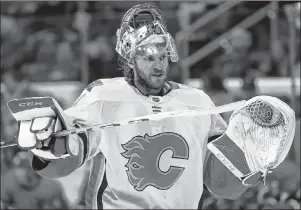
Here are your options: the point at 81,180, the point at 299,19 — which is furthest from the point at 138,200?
the point at 299,19

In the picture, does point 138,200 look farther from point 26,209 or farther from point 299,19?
point 299,19

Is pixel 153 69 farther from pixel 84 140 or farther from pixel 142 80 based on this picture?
pixel 84 140

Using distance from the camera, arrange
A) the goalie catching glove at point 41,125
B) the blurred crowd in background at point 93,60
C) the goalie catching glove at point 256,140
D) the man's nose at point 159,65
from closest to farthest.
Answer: the goalie catching glove at point 41,125 → the goalie catching glove at point 256,140 → the man's nose at point 159,65 → the blurred crowd in background at point 93,60

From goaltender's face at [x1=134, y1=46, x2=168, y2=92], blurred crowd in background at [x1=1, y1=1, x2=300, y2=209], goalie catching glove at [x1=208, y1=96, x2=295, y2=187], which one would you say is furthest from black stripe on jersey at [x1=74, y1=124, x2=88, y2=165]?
blurred crowd in background at [x1=1, y1=1, x2=300, y2=209]

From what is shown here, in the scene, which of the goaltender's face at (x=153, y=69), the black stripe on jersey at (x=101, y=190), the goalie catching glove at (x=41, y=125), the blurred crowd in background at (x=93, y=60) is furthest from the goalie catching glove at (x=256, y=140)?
the blurred crowd in background at (x=93, y=60)

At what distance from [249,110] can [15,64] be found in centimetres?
252

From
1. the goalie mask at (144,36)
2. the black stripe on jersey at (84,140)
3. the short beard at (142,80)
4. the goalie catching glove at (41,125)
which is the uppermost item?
the goalie mask at (144,36)

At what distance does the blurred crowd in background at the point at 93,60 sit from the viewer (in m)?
3.97

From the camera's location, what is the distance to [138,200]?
7.61ft

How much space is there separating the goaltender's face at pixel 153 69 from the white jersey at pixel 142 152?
63mm

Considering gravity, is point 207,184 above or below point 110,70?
below

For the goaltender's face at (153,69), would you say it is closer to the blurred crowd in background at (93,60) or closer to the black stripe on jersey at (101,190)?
the black stripe on jersey at (101,190)

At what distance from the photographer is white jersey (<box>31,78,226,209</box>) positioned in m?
2.32

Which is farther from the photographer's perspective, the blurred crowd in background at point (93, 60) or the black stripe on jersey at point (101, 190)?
the blurred crowd in background at point (93, 60)
